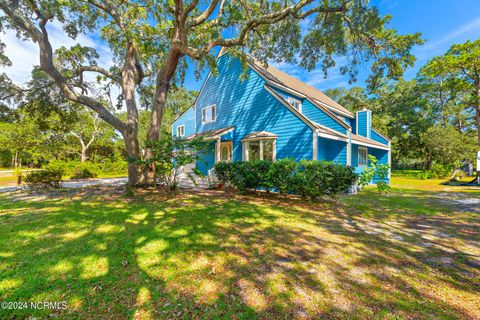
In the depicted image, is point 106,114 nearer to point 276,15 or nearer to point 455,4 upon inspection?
point 276,15

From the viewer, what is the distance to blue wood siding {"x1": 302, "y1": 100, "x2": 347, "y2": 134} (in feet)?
34.9

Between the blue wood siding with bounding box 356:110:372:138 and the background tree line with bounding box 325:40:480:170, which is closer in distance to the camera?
the blue wood siding with bounding box 356:110:372:138

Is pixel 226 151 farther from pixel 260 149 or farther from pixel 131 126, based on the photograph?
pixel 131 126

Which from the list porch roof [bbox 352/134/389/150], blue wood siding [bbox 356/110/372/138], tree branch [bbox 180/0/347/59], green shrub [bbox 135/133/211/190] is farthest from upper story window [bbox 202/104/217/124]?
blue wood siding [bbox 356/110/372/138]

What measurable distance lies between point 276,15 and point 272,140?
5.60 metres

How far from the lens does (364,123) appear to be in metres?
14.9

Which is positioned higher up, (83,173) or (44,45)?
(44,45)

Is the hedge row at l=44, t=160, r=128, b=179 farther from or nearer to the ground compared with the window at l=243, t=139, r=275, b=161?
nearer to the ground

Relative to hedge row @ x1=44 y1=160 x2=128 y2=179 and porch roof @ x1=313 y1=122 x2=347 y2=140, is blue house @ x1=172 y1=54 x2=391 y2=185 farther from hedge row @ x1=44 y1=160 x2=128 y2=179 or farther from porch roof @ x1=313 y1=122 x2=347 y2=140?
hedge row @ x1=44 y1=160 x2=128 y2=179

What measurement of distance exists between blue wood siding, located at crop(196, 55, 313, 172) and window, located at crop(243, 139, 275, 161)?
414 mm

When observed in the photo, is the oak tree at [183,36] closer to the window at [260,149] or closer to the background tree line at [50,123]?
the background tree line at [50,123]

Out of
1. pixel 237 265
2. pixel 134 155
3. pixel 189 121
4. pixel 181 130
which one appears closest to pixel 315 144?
pixel 237 265

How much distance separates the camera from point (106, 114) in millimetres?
9023

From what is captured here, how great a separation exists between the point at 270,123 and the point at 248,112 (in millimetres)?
1929
